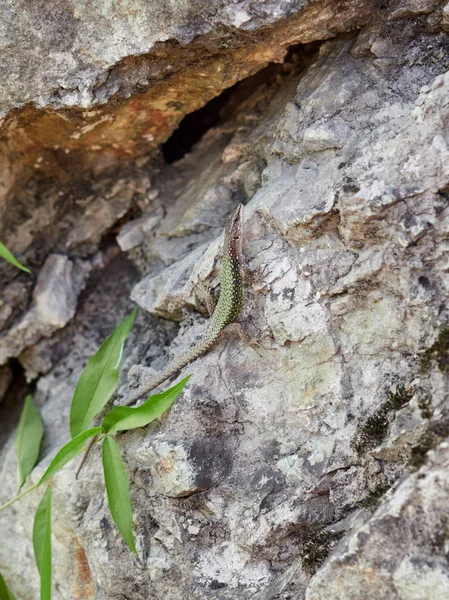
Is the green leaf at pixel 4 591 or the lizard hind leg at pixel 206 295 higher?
the lizard hind leg at pixel 206 295

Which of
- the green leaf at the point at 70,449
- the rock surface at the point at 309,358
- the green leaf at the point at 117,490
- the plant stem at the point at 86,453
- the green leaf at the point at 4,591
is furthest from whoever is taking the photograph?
the green leaf at the point at 4,591

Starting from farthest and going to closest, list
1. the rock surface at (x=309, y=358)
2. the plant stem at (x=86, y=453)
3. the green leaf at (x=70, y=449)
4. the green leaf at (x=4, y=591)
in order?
the green leaf at (x=4, y=591) → the plant stem at (x=86, y=453) → the green leaf at (x=70, y=449) → the rock surface at (x=309, y=358)

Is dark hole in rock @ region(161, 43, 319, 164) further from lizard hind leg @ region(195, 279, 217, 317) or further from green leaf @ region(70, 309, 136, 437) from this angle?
green leaf @ region(70, 309, 136, 437)

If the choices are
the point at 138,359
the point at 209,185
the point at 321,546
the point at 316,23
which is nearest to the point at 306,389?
the point at 321,546

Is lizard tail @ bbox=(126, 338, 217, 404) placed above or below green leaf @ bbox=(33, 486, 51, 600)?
above

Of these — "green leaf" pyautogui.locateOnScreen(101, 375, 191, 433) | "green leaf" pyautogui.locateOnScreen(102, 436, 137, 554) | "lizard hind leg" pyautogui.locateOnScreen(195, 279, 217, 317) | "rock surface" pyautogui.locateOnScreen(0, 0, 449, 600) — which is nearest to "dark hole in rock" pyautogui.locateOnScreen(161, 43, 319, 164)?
"rock surface" pyautogui.locateOnScreen(0, 0, 449, 600)

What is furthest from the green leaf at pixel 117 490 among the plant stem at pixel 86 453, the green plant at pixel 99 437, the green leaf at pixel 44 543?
the green leaf at pixel 44 543

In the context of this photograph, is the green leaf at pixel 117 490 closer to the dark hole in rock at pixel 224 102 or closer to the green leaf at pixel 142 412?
the green leaf at pixel 142 412

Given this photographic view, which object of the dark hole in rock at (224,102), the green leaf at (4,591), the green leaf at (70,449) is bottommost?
the green leaf at (4,591)
